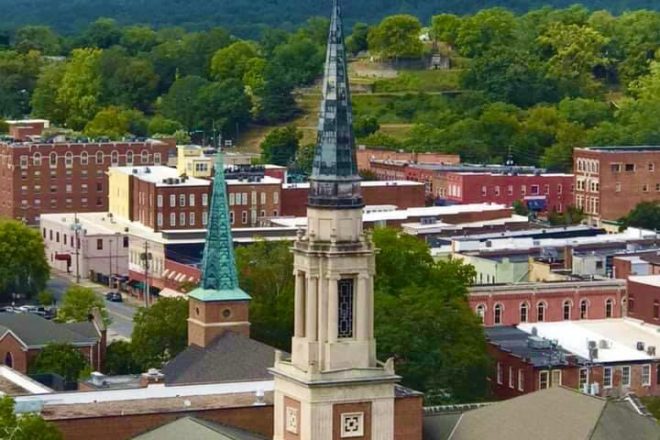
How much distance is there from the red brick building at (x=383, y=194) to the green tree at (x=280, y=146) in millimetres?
29113

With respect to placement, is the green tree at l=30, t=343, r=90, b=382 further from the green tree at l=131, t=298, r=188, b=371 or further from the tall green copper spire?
the tall green copper spire

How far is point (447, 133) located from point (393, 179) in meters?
19.3

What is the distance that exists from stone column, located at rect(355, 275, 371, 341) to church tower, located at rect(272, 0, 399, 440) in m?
0.02

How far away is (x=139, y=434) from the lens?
6731 cm

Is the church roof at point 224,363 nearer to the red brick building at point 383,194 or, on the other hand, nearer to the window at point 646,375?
the window at point 646,375

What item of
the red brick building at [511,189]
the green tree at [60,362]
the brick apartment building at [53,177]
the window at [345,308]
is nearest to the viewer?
the window at [345,308]

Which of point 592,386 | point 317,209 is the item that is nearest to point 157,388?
point 317,209

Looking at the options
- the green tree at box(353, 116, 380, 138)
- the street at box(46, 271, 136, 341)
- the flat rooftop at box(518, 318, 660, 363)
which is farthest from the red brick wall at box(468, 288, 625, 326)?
the green tree at box(353, 116, 380, 138)

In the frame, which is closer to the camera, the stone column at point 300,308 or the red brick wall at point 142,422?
the stone column at point 300,308

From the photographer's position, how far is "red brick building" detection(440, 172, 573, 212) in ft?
502

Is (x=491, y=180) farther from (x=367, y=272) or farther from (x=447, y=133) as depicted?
(x=367, y=272)

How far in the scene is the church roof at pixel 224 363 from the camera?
77519 millimetres

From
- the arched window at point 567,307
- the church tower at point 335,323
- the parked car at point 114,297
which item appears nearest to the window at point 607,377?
the arched window at point 567,307

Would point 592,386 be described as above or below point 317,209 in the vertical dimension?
below
